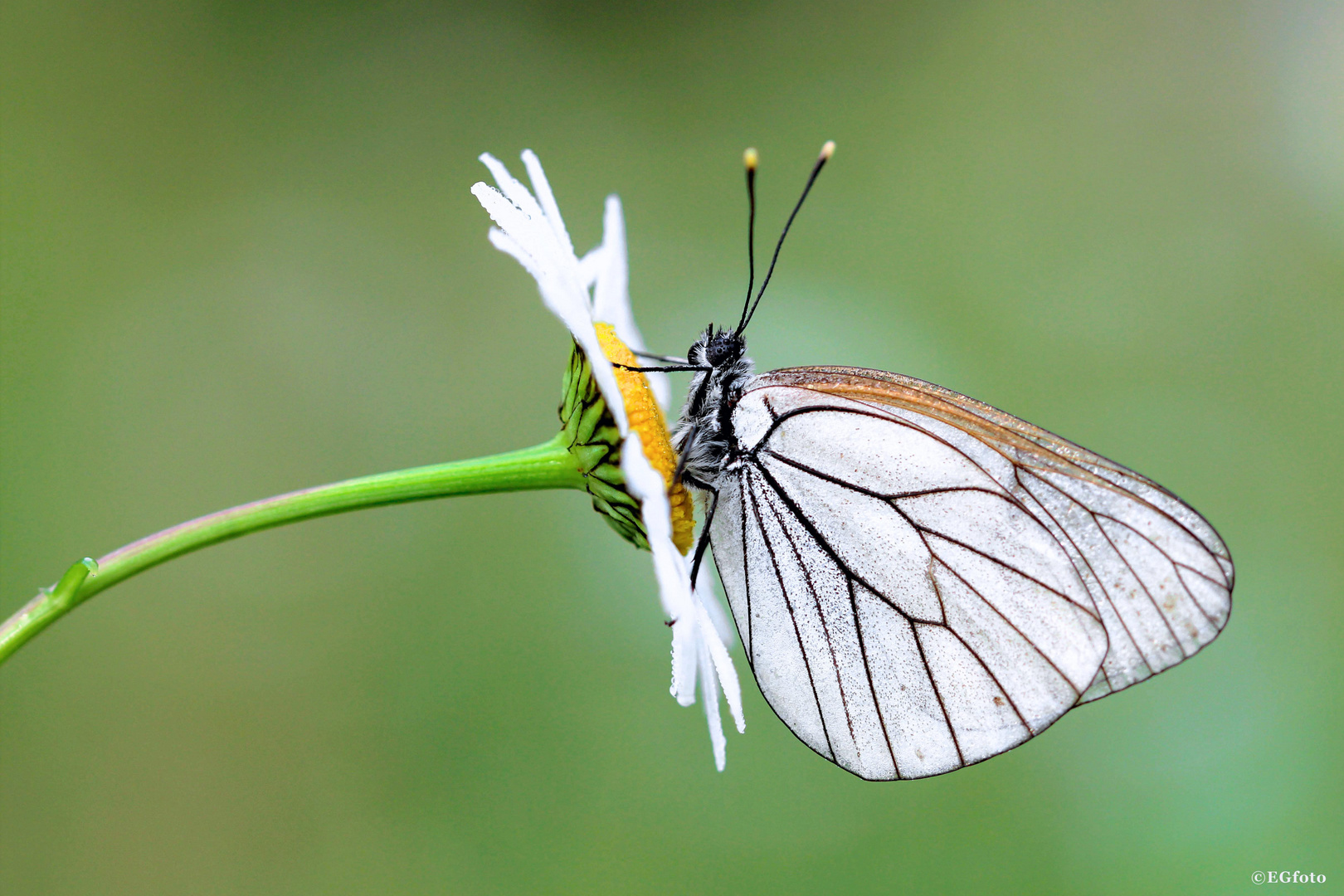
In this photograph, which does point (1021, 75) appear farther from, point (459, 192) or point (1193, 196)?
point (459, 192)

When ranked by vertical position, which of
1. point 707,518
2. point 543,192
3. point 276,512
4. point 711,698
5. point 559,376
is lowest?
point 711,698

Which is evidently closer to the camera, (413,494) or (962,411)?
(413,494)

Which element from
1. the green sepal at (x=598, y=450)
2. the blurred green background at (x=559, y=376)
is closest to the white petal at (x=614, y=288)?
the green sepal at (x=598, y=450)

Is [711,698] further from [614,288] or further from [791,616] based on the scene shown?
[614,288]

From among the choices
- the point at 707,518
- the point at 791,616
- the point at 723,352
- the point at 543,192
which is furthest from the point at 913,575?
the point at 543,192

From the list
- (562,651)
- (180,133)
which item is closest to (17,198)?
(180,133)

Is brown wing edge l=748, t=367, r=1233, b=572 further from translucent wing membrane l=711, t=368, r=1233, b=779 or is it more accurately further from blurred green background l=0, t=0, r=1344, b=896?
blurred green background l=0, t=0, r=1344, b=896

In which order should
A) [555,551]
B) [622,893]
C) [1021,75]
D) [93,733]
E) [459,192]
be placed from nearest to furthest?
[622,893] → [93,733] → [555,551] → [459,192] → [1021,75]

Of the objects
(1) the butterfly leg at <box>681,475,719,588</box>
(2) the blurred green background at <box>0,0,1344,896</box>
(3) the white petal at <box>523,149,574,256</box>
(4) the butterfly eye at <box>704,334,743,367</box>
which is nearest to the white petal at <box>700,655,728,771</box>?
(1) the butterfly leg at <box>681,475,719,588</box>
